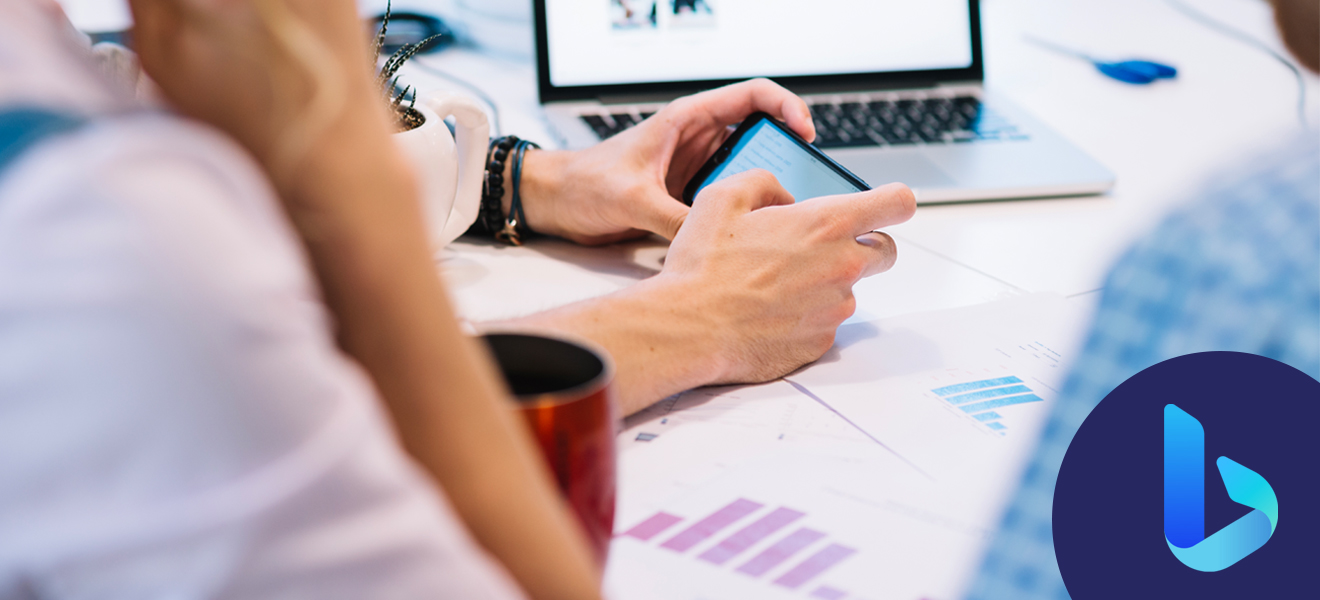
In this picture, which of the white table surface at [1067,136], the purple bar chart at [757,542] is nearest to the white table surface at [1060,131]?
the white table surface at [1067,136]

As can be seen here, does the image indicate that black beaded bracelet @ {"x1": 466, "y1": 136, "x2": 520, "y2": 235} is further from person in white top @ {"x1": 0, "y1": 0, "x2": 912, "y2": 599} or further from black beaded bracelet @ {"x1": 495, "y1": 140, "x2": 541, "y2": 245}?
person in white top @ {"x1": 0, "y1": 0, "x2": 912, "y2": 599}

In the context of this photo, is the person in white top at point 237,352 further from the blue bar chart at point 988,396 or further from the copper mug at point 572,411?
the blue bar chart at point 988,396

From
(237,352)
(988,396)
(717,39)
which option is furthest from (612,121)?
(237,352)

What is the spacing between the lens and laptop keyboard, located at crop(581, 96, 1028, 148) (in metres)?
1.07

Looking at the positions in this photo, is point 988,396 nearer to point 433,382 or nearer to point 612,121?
point 433,382

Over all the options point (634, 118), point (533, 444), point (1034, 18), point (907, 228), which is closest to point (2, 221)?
point (533, 444)

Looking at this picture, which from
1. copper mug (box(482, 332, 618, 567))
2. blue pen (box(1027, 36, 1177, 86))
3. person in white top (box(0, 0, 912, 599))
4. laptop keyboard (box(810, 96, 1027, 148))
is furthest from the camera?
blue pen (box(1027, 36, 1177, 86))

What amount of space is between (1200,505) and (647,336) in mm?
316

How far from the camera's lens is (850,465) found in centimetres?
55

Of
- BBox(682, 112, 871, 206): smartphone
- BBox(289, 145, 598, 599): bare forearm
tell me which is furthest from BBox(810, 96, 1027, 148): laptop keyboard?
BBox(289, 145, 598, 599): bare forearm

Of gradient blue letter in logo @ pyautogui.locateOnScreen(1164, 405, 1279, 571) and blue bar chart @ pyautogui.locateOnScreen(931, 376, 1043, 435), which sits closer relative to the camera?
gradient blue letter in logo @ pyautogui.locateOnScreen(1164, 405, 1279, 571)

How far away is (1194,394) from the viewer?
0.46 meters

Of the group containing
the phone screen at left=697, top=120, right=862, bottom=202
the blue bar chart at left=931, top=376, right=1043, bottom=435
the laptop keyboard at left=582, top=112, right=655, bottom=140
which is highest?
the phone screen at left=697, top=120, right=862, bottom=202

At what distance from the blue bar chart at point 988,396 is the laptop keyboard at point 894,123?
466mm
